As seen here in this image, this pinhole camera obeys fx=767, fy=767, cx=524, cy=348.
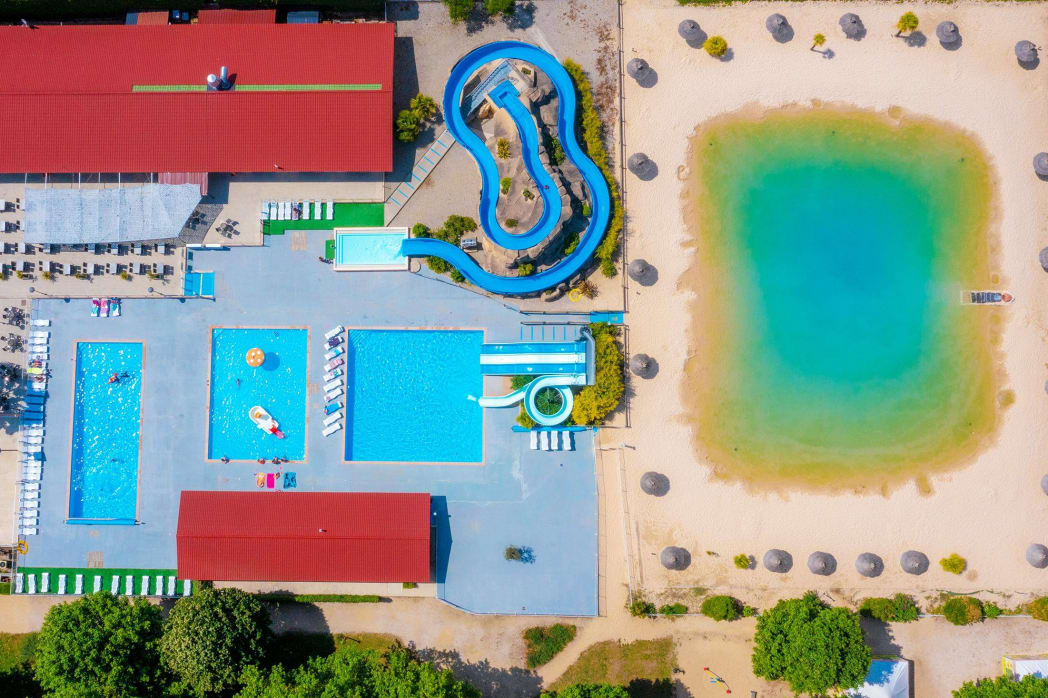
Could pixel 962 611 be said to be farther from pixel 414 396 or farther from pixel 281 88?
pixel 281 88

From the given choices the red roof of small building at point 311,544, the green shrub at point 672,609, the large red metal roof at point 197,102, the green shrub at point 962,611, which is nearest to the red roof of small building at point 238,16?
the large red metal roof at point 197,102

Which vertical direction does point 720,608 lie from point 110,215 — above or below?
below

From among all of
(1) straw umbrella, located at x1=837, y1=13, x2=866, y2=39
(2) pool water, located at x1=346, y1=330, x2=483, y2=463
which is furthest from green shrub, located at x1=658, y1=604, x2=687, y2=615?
(1) straw umbrella, located at x1=837, y1=13, x2=866, y2=39

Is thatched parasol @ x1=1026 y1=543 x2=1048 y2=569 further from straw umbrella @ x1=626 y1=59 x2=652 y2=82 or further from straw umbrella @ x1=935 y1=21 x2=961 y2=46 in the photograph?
straw umbrella @ x1=626 y1=59 x2=652 y2=82

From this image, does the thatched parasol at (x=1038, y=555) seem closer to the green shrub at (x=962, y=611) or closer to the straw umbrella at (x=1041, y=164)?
the green shrub at (x=962, y=611)

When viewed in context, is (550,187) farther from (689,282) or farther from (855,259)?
(855,259)

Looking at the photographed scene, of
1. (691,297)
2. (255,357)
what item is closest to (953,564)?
(691,297)

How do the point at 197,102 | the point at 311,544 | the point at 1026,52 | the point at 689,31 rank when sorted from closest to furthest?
the point at 311,544
the point at 197,102
the point at 1026,52
the point at 689,31
